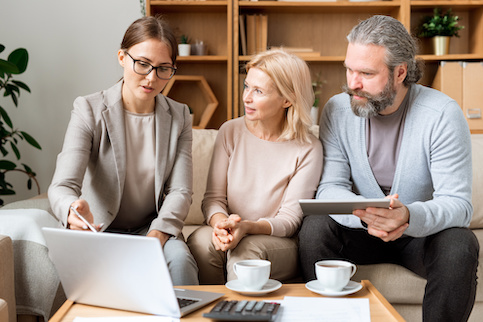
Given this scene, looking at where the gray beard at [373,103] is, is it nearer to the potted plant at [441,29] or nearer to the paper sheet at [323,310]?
the paper sheet at [323,310]

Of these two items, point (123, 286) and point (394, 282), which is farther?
point (394, 282)

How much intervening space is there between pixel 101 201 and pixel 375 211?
0.86 m

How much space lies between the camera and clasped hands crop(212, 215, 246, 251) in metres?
1.58

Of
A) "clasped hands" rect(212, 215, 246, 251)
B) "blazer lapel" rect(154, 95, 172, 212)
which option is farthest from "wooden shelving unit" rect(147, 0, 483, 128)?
"clasped hands" rect(212, 215, 246, 251)

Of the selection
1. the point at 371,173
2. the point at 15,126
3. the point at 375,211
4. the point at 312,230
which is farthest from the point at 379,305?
the point at 15,126

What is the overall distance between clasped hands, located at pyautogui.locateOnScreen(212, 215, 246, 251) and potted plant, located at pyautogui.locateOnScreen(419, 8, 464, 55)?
2173 mm

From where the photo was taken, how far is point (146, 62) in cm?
165

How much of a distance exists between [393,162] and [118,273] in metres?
1.04

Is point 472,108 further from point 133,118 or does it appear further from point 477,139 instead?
point 133,118

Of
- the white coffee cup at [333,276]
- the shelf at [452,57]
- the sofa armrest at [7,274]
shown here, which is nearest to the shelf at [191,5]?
the shelf at [452,57]

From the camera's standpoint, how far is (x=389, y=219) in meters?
1.48

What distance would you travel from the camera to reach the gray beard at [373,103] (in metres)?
1.73

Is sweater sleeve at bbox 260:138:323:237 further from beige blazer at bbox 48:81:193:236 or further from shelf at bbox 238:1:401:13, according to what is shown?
shelf at bbox 238:1:401:13

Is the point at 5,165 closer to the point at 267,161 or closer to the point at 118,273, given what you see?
the point at 267,161
